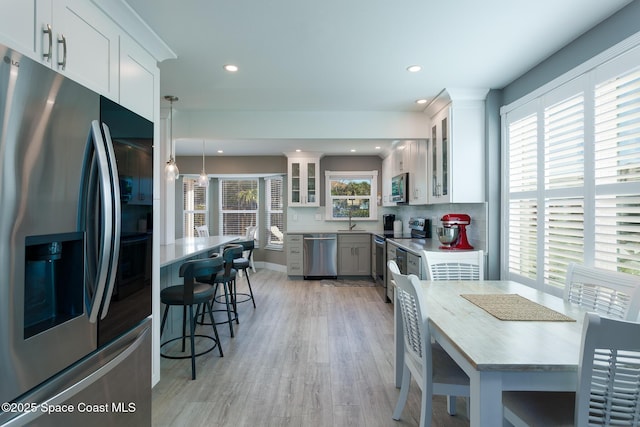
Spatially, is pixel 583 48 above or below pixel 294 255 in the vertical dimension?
above

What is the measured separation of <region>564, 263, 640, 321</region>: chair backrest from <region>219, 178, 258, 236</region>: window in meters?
5.96

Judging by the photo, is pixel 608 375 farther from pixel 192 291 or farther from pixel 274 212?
pixel 274 212

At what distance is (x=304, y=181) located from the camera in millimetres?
6398

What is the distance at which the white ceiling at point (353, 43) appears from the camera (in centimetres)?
186

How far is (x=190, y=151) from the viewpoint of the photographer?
20.5 ft

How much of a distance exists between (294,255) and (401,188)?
2359 mm

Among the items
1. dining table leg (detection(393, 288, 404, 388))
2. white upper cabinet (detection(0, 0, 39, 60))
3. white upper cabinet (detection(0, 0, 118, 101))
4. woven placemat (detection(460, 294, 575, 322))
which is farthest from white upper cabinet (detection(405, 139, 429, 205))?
white upper cabinet (detection(0, 0, 39, 60))

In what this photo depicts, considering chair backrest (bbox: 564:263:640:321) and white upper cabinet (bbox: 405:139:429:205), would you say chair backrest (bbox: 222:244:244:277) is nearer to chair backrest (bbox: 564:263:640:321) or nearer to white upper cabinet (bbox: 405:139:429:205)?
A: white upper cabinet (bbox: 405:139:429:205)

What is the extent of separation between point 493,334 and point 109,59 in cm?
233

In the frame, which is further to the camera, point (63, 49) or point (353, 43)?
point (353, 43)

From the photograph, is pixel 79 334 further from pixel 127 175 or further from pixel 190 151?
pixel 190 151

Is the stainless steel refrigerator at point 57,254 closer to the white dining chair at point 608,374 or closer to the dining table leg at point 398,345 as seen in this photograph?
the dining table leg at point 398,345

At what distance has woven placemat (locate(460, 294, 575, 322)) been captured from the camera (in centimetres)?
152

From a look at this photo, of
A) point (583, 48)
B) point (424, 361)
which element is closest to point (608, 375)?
point (424, 361)
